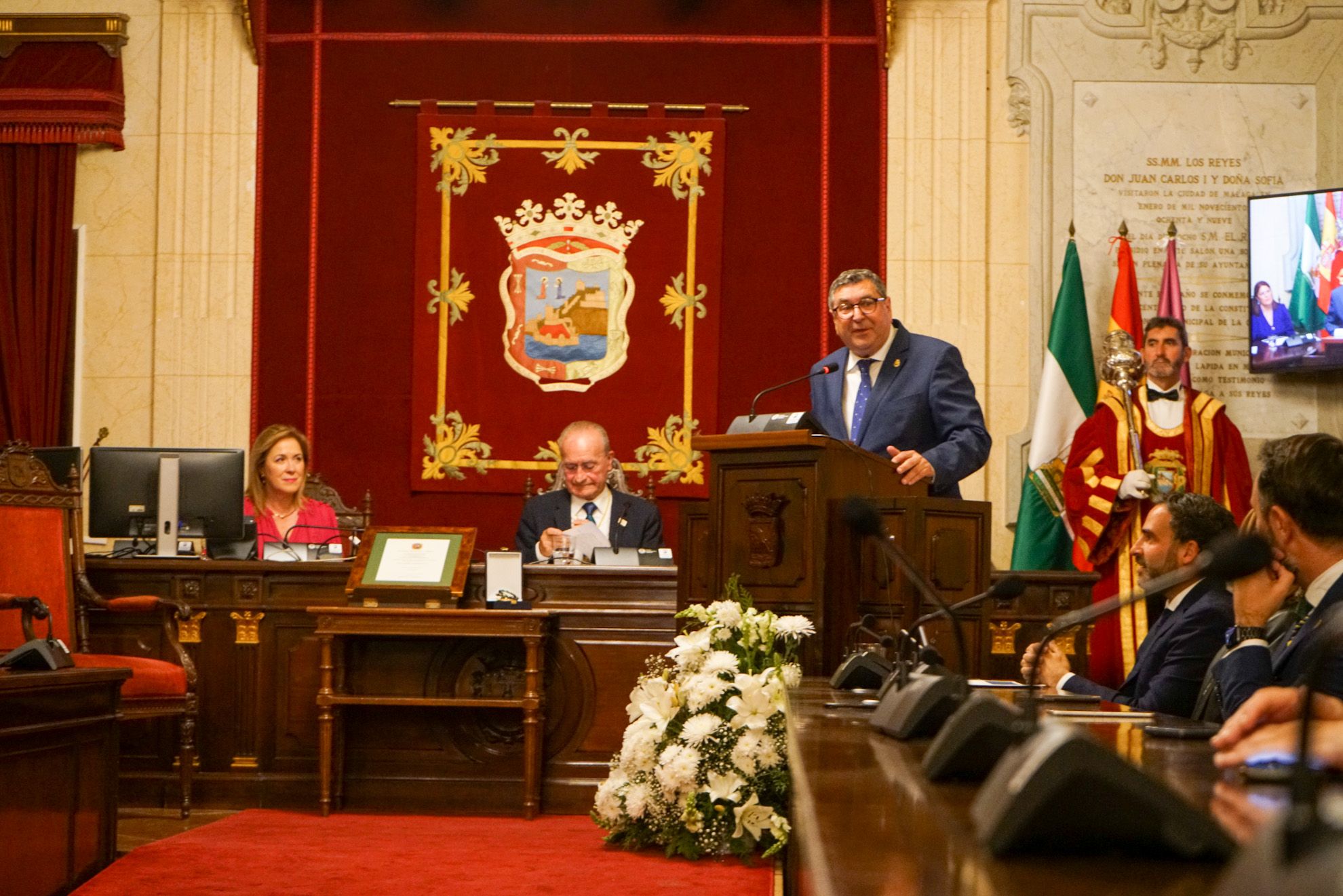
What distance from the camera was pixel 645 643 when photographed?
227 inches

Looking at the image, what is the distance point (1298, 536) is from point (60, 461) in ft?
17.3

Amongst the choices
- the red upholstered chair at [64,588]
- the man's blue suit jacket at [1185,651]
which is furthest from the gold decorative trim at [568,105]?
the man's blue suit jacket at [1185,651]

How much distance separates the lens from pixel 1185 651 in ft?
10.5

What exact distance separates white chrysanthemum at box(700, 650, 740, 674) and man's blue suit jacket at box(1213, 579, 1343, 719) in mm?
1565

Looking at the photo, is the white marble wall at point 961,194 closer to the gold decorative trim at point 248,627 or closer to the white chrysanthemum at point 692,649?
the gold decorative trim at point 248,627

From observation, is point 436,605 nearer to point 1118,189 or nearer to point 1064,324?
point 1064,324

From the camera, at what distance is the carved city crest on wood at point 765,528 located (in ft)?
12.6

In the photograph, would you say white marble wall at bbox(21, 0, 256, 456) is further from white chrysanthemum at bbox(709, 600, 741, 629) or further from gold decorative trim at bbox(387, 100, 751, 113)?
white chrysanthemum at bbox(709, 600, 741, 629)

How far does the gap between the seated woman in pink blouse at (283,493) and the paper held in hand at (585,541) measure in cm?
104

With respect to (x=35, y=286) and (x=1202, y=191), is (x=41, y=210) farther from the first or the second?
(x=1202, y=191)

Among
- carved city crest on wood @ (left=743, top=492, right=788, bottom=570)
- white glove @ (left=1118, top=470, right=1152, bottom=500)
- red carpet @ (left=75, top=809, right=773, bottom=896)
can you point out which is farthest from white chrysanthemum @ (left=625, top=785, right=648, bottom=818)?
white glove @ (left=1118, top=470, right=1152, bottom=500)

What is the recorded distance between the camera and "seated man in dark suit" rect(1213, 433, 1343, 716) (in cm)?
222

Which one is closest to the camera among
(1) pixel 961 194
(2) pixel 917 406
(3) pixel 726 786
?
(3) pixel 726 786

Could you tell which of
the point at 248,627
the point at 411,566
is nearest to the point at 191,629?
the point at 248,627
